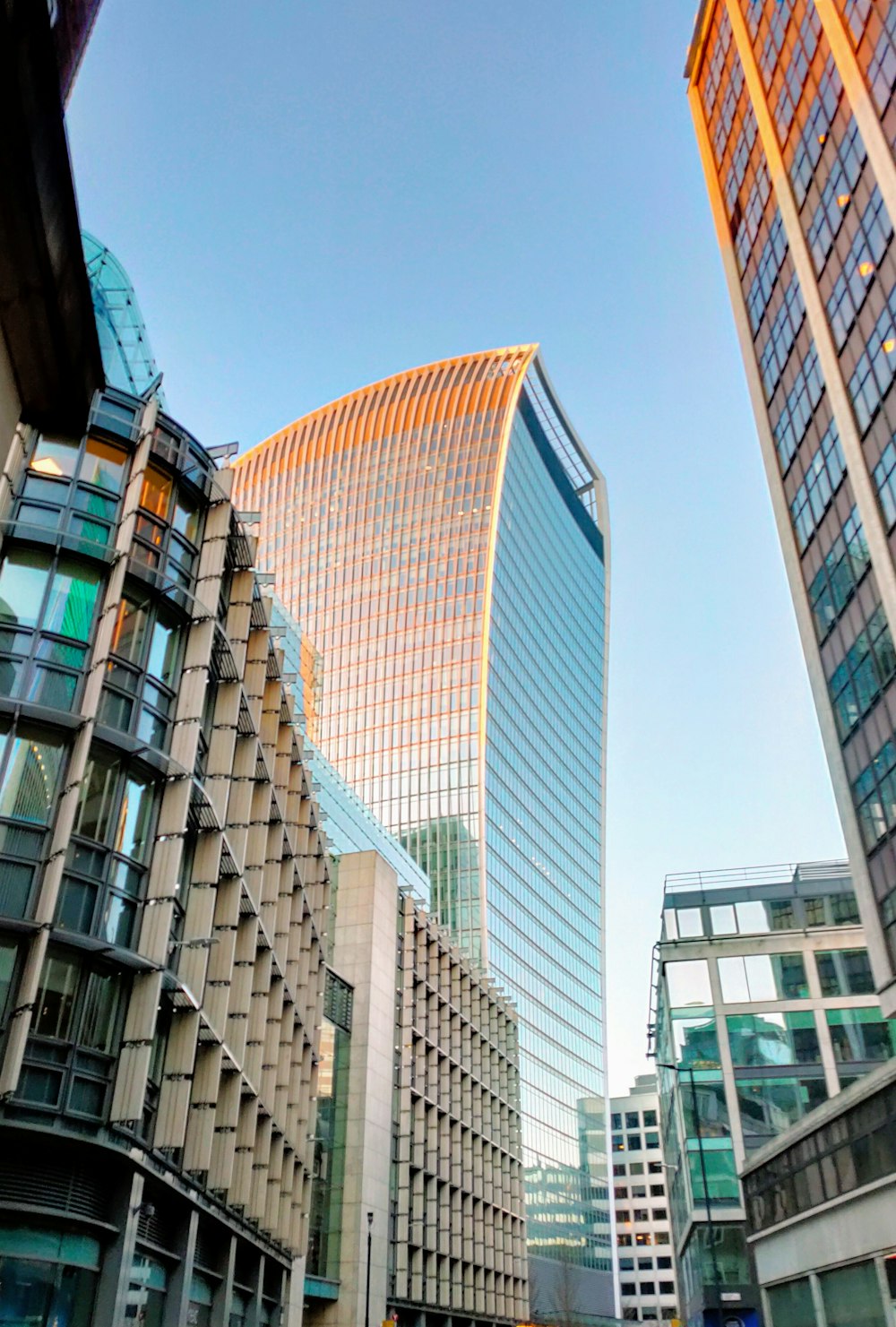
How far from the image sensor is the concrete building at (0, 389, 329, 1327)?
22.1 metres

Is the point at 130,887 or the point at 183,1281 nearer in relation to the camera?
the point at 130,887

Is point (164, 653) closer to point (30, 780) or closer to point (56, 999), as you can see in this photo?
point (30, 780)

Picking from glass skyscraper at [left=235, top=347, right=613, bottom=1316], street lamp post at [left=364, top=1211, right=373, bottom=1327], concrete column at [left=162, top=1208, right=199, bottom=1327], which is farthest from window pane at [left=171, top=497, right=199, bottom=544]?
glass skyscraper at [left=235, top=347, right=613, bottom=1316]

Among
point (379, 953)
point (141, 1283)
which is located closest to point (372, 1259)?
point (379, 953)

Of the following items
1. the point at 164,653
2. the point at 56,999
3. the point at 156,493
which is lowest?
the point at 56,999

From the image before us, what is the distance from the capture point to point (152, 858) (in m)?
26.0

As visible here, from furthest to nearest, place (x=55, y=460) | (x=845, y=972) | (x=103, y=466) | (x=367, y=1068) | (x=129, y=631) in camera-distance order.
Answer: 1. (x=845, y=972)
2. (x=367, y=1068)
3. (x=103, y=466)
4. (x=55, y=460)
5. (x=129, y=631)

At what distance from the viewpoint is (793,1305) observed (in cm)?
3981

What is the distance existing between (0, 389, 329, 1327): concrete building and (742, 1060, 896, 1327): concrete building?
58.2 ft

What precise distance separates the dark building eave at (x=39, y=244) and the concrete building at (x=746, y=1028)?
2378 inches

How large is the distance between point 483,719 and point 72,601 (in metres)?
140

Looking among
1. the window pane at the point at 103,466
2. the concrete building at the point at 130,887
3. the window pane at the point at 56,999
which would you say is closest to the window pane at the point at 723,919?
the concrete building at the point at 130,887

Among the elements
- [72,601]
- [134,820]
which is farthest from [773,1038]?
[72,601]

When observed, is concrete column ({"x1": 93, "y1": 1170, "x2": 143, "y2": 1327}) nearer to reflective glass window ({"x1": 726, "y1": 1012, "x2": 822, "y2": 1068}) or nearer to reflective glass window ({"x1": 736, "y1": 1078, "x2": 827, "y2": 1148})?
reflective glass window ({"x1": 736, "y1": 1078, "x2": 827, "y2": 1148})
